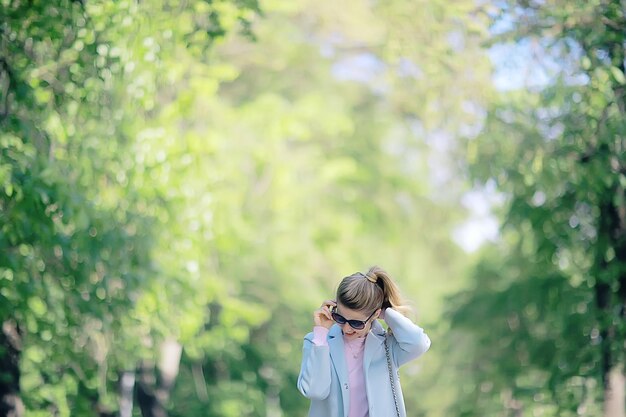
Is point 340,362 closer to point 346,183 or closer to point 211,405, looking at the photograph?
point 211,405

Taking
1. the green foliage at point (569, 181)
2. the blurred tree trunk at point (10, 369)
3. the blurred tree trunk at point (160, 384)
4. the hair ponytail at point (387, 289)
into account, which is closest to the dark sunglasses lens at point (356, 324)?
the hair ponytail at point (387, 289)

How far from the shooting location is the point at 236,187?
778 inches

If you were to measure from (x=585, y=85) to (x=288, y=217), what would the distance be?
10.9 metres

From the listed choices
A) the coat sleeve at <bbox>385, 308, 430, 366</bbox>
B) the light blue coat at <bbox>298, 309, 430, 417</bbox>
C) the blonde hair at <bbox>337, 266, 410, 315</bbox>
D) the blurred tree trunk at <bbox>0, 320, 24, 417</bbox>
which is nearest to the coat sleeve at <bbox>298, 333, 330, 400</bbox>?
the light blue coat at <bbox>298, 309, 430, 417</bbox>

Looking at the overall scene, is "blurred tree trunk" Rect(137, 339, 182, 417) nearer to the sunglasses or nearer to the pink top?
the pink top

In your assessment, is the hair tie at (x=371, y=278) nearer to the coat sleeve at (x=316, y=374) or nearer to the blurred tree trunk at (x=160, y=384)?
the coat sleeve at (x=316, y=374)

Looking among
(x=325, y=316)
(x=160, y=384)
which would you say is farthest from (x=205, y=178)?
(x=325, y=316)

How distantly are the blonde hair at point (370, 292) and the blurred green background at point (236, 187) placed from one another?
0.22 m

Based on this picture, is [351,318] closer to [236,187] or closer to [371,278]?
[371,278]

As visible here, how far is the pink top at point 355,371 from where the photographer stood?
604cm

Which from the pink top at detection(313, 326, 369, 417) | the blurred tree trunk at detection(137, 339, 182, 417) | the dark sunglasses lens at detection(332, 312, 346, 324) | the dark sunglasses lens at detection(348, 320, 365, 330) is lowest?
the blurred tree trunk at detection(137, 339, 182, 417)

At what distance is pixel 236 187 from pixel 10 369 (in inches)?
321

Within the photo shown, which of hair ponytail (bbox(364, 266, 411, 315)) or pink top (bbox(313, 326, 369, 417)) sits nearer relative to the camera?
pink top (bbox(313, 326, 369, 417))

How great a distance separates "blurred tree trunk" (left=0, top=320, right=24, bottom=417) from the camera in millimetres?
11922
